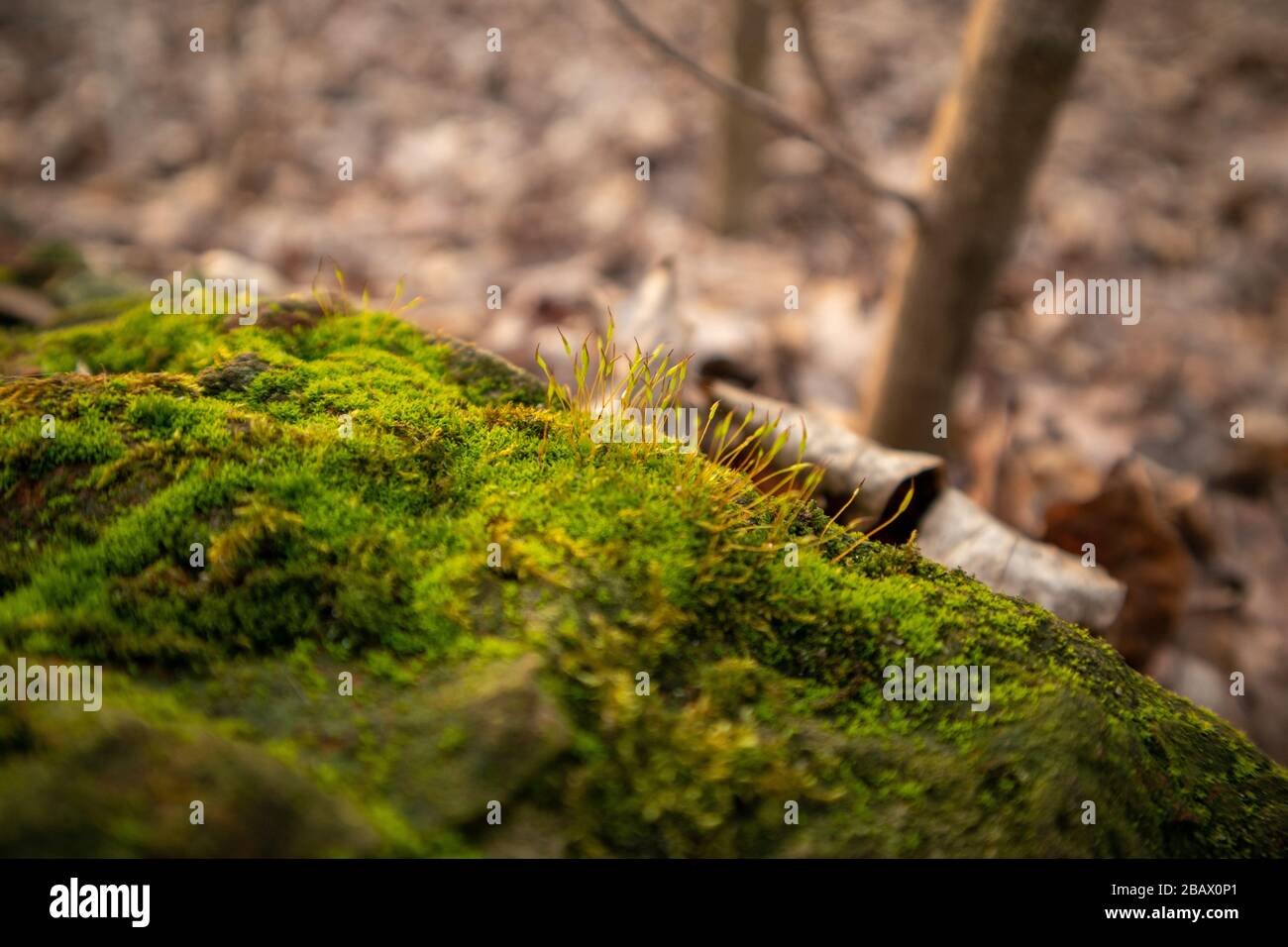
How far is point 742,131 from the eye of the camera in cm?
503

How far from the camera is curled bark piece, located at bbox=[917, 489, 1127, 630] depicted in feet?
6.32

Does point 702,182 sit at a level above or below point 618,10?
above

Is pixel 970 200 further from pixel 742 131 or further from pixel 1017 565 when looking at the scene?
pixel 742 131

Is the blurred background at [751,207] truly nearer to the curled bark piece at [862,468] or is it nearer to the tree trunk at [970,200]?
the tree trunk at [970,200]

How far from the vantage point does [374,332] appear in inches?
77.9

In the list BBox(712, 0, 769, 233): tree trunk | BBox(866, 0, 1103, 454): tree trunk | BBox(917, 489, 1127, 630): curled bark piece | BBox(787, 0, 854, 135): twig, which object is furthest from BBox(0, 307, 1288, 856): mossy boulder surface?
BBox(712, 0, 769, 233): tree trunk

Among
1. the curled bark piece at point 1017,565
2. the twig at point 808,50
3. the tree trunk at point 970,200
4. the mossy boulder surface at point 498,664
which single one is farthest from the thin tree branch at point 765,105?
the mossy boulder surface at point 498,664

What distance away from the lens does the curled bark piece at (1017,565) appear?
6.32ft

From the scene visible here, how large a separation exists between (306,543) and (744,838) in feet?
2.86

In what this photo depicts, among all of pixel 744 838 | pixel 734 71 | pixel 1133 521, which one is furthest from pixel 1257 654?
pixel 734 71

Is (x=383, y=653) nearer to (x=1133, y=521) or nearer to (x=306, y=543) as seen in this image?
(x=306, y=543)

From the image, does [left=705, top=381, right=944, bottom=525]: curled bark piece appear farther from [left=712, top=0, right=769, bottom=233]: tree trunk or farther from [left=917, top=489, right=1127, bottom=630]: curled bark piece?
[left=712, top=0, right=769, bottom=233]: tree trunk

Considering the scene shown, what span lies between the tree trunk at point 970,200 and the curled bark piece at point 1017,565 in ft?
3.58

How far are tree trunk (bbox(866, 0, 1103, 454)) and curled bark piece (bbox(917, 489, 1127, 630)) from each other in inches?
43.0
